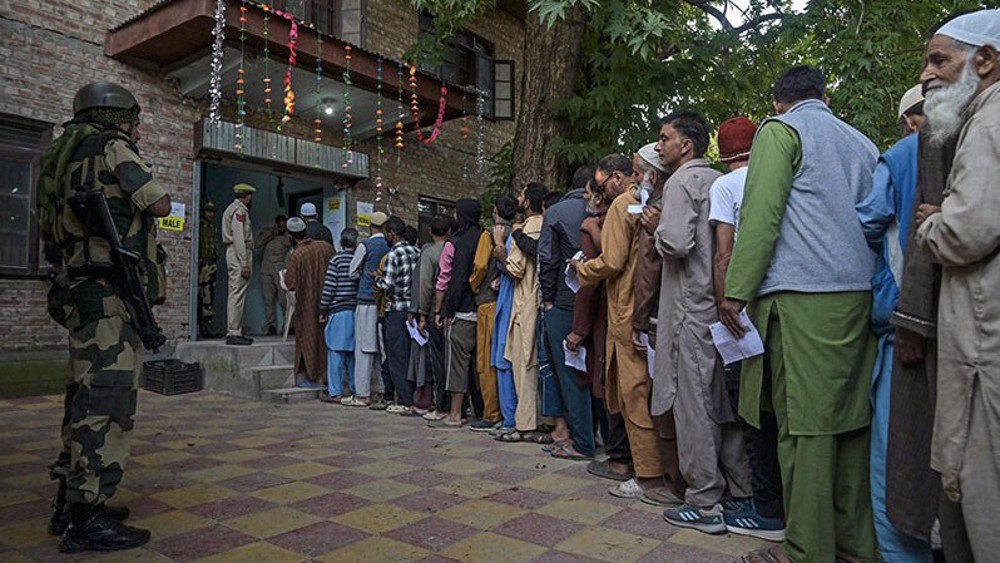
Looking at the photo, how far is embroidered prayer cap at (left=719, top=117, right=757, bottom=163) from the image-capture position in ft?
11.1

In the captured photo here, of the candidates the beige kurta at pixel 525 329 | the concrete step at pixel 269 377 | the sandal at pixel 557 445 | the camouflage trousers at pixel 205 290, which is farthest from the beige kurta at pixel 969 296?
the camouflage trousers at pixel 205 290

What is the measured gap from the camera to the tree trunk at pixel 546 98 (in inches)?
268

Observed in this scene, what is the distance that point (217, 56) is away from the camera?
7602mm

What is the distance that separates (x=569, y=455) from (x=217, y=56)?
6.33 metres

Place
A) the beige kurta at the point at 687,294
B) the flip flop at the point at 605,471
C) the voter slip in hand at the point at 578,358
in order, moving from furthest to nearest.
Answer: the voter slip in hand at the point at 578,358, the flip flop at the point at 605,471, the beige kurta at the point at 687,294

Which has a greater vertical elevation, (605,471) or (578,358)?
Answer: (578,358)

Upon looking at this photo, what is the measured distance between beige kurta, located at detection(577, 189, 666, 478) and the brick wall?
6.53 m

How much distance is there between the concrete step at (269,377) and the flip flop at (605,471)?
4.38 metres

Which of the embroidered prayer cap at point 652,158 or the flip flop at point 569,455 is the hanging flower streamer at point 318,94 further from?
the flip flop at point 569,455

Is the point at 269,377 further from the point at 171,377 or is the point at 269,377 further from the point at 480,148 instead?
the point at 480,148

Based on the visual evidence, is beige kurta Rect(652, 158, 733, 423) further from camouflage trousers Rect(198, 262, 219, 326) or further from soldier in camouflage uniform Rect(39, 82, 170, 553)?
camouflage trousers Rect(198, 262, 219, 326)

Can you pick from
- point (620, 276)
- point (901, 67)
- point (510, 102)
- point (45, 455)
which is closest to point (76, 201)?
point (45, 455)

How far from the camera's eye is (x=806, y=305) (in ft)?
8.25

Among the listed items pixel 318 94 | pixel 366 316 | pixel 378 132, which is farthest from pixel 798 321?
pixel 378 132
